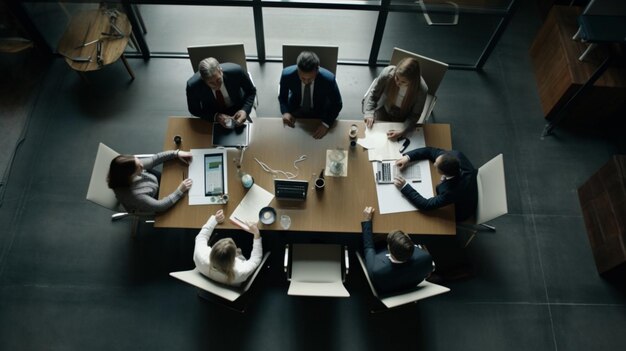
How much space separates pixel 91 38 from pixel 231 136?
8.08 feet

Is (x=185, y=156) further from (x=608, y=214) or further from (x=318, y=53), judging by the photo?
(x=608, y=214)

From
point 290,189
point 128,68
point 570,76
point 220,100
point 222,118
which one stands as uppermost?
point 128,68

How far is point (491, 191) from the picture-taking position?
10.4ft

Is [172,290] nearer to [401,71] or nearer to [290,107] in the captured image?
[290,107]

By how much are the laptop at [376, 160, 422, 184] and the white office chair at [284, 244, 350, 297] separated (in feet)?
2.19

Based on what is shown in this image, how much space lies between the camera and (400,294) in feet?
9.55

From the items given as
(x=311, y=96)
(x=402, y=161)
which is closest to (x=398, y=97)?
(x=402, y=161)

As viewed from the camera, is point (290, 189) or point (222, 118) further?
point (222, 118)

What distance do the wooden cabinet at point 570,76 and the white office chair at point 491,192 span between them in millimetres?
1731

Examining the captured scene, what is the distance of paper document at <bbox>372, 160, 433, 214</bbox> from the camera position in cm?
311

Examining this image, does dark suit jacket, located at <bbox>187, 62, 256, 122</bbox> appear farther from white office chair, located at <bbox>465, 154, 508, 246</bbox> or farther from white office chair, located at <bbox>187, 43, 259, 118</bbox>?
white office chair, located at <bbox>465, 154, 508, 246</bbox>

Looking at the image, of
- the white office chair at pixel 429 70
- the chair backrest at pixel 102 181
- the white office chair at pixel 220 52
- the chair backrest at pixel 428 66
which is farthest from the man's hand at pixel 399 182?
the chair backrest at pixel 102 181

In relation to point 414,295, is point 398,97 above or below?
above

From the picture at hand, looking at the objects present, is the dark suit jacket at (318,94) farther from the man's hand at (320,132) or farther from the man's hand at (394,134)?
the man's hand at (394,134)
